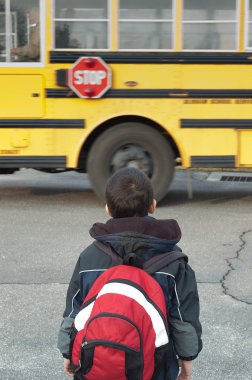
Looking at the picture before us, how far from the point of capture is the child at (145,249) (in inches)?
91.3

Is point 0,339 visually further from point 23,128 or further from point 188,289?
point 23,128

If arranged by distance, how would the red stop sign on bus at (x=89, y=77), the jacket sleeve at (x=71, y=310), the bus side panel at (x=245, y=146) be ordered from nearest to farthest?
1. the jacket sleeve at (x=71, y=310)
2. the red stop sign on bus at (x=89, y=77)
3. the bus side panel at (x=245, y=146)

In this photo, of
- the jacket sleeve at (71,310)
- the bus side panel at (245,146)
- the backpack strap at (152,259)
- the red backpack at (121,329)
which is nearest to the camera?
the red backpack at (121,329)

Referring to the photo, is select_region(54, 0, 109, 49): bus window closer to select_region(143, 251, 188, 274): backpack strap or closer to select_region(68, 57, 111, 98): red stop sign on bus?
select_region(68, 57, 111, 98): red stop sign on bus

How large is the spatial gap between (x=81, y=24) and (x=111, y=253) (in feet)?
19.8

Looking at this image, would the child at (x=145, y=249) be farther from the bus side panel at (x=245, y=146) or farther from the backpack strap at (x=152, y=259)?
the bus side panel at (x=245, y=146)

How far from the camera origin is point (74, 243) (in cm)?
662

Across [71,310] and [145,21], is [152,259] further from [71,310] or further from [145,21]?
[145,21]

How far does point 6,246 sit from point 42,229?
0.74 meters

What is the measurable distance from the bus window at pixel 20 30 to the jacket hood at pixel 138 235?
5909 millimetres

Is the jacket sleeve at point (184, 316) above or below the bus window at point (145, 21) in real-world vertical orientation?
below

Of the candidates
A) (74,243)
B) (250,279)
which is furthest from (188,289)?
(74,243)

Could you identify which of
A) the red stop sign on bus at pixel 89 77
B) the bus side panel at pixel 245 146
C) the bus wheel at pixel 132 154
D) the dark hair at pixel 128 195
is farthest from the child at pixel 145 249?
the bus side panel at pixel 245 146

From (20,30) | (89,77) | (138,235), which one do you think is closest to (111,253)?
(138,235)
